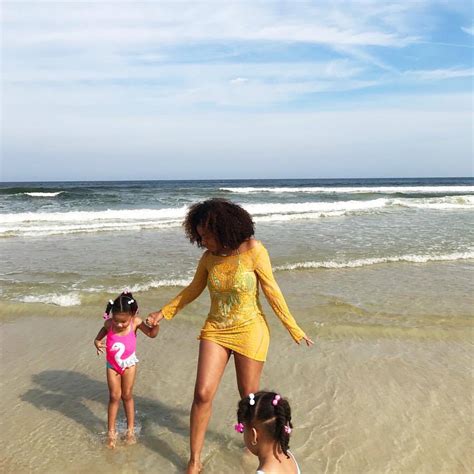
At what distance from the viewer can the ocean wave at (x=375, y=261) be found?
31.6ft

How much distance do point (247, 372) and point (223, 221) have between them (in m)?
1.09

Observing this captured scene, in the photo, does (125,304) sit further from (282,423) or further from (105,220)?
(105,220)

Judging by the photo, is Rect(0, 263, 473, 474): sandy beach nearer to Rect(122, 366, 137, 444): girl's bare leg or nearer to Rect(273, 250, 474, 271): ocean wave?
Rect(122, 366, 137, 444): girl's bare leg

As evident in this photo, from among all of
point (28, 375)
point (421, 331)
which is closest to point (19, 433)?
point (28, 375)

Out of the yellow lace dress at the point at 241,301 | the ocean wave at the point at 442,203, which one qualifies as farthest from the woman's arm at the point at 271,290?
the ocean wave at the point at 442,203

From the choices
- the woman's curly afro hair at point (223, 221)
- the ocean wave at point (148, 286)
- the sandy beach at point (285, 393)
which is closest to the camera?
the woman's curly afro hair at point (223, 221)

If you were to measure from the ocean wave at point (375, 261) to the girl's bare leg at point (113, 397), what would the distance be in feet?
19.4

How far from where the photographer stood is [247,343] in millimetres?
3334

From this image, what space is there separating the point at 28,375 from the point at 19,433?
1.14 metres

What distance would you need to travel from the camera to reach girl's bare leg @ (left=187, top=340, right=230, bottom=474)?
324cm

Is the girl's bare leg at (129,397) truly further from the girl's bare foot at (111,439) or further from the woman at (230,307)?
the woman at (230,307)

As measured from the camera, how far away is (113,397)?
3.78m

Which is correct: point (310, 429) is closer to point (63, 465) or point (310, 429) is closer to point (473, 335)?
point (63, 465)

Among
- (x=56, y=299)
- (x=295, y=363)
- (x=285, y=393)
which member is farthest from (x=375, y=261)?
(x=56, y=299)
